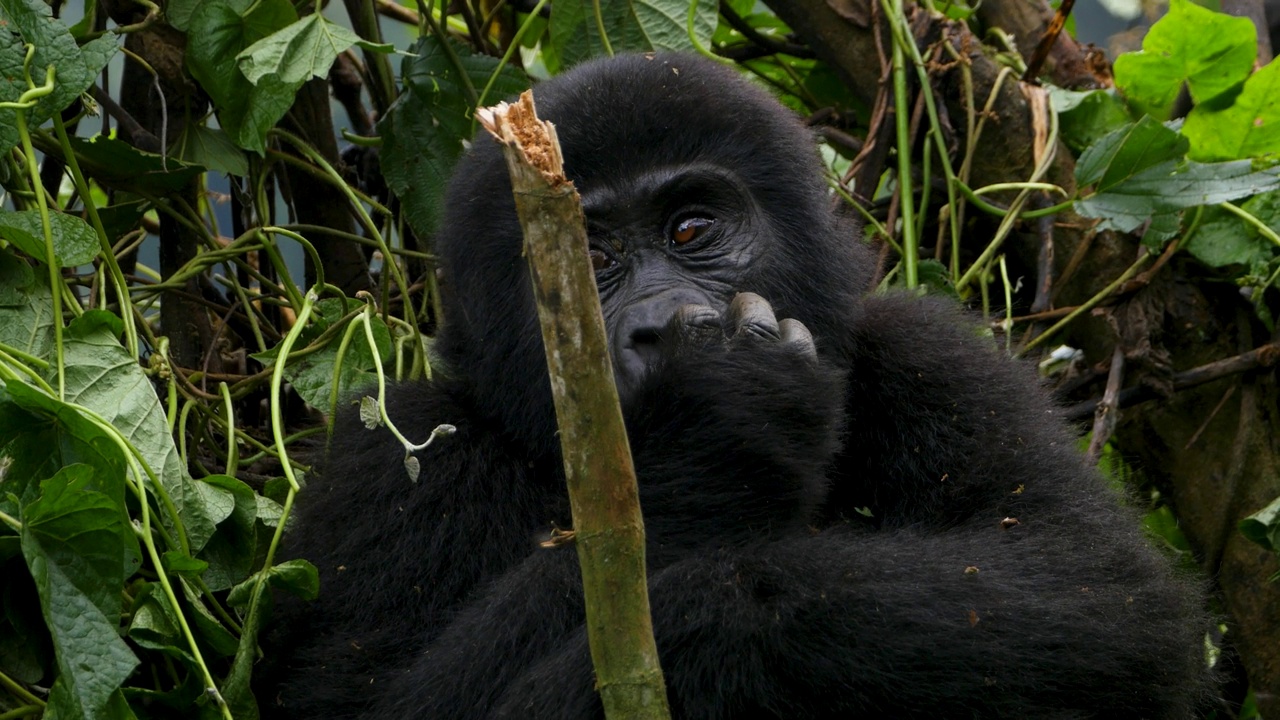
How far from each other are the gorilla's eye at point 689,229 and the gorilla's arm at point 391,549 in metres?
0.56

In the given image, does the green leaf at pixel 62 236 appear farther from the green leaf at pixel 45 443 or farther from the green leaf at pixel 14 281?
the green leaf at pixel 45 443

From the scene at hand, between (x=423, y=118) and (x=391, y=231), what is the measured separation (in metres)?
0.42

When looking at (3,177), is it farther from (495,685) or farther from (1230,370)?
(1230,370)

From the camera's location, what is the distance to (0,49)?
262 cm

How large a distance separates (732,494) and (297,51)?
1.61m

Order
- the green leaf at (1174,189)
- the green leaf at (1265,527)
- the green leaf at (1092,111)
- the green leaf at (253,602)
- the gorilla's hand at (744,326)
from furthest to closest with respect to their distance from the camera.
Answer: the green leaf at (1092,111)
the green leaf at (1174,189)
the green leaf at (1265,527)
the gorilla's hand at (744,326)
the green leaf at (253,602)

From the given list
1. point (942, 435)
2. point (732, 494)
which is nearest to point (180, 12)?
point (732, 494)

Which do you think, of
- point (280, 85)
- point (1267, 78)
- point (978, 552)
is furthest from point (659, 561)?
point (1267, 78)

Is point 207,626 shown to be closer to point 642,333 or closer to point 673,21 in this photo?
point 642,333

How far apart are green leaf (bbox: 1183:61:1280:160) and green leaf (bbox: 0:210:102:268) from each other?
273 centimetres

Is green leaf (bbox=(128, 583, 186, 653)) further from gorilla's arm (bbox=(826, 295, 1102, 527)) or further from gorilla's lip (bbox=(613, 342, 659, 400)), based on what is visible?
gorilla's arm (bbox=(826, 295, 1102, 527))

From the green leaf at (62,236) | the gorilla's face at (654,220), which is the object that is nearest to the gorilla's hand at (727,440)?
the gorilla's face at (654,220)

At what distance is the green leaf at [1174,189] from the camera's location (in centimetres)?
339

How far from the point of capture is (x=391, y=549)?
8.75 ft
